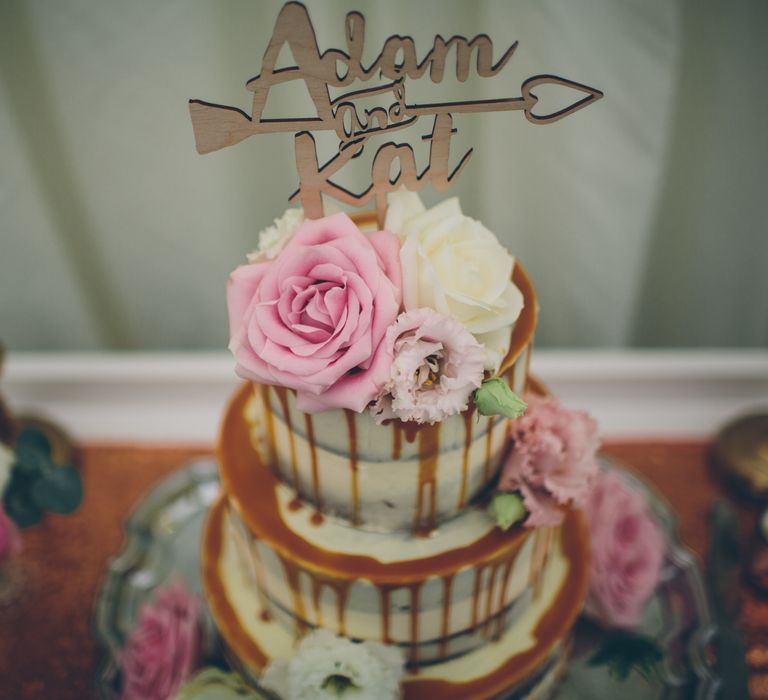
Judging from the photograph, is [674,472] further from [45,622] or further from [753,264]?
[45,622]

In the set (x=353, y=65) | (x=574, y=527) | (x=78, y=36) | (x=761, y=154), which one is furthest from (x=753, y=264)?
(x=78, y=36)

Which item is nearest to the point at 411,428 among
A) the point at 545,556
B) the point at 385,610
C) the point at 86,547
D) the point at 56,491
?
the point at 385,610

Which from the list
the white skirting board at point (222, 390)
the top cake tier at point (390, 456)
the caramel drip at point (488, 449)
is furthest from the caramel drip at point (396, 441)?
the white skirting board at point (222, 390)

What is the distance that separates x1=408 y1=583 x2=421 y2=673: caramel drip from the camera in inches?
29.9

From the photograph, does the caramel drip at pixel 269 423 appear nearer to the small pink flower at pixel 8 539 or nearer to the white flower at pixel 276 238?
the white flower at pixel 276 238

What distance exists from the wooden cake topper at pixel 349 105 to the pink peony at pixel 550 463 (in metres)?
0.29

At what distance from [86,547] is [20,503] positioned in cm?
30

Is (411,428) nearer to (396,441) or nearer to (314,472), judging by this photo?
(396,441)

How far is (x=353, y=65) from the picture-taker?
649 mm

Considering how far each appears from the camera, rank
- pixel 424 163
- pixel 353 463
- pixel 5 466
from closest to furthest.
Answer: pixel 353 463
pixel 5 466
pixel 424 163

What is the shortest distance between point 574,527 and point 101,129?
107 centimetres

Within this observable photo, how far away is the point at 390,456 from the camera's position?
71cm

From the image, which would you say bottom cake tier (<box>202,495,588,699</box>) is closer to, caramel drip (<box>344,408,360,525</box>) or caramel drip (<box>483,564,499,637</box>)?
caramel drip (<box>483,564,499,637</box>)

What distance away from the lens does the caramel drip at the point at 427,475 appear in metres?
0.70
